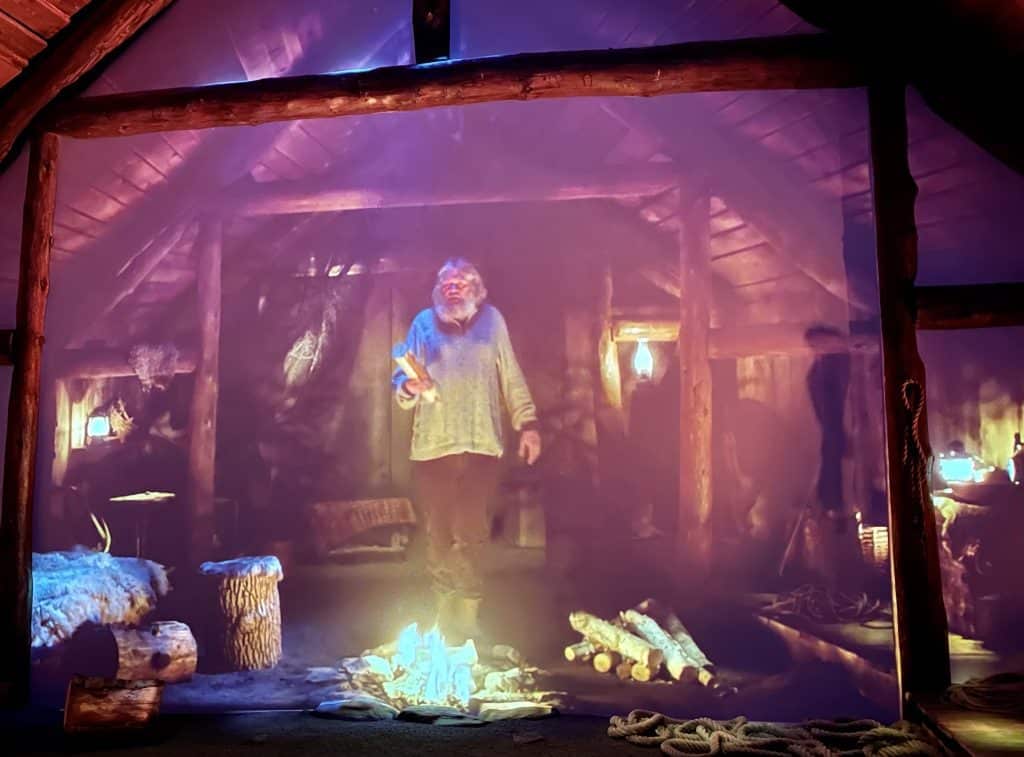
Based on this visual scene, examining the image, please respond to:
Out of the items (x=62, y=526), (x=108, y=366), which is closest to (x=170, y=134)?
(x=108, y=366)

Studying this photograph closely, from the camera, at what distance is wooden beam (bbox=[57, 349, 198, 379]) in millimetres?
7461

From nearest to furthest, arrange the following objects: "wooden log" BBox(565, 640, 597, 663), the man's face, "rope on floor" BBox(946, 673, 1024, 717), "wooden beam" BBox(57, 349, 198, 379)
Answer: "rope on floor" BBox(946, 673, 1024, 717) → "wooden log" BBox(565, 640, 597, 663) → the man's face → "wooden beam" BBox(57, 349, 198, 379)

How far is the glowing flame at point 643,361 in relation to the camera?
7375 millimetres

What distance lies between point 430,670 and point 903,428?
12.1 feet

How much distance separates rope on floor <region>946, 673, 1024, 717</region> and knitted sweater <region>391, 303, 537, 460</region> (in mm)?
3934

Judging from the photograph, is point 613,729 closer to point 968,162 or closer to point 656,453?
point 656,453

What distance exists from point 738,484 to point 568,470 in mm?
1600

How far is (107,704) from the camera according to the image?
12.7 ft

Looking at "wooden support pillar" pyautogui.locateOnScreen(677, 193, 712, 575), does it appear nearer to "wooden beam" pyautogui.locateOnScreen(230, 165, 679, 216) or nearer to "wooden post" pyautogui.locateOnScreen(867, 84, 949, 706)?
"wooden beam" pyautogui.locateOnScreen(230, 165, 679, 216)

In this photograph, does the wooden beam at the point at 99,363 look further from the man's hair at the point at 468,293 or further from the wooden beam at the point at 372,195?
the man's hair at the point at 468,293

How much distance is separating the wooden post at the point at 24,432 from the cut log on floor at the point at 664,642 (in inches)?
166

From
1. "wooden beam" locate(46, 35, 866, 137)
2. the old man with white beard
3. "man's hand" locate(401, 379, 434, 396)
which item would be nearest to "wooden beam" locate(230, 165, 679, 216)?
the old man with white beard

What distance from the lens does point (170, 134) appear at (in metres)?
6.27

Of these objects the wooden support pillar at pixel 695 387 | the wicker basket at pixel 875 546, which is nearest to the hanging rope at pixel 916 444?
the wooden support pillar at pixel 695 387
